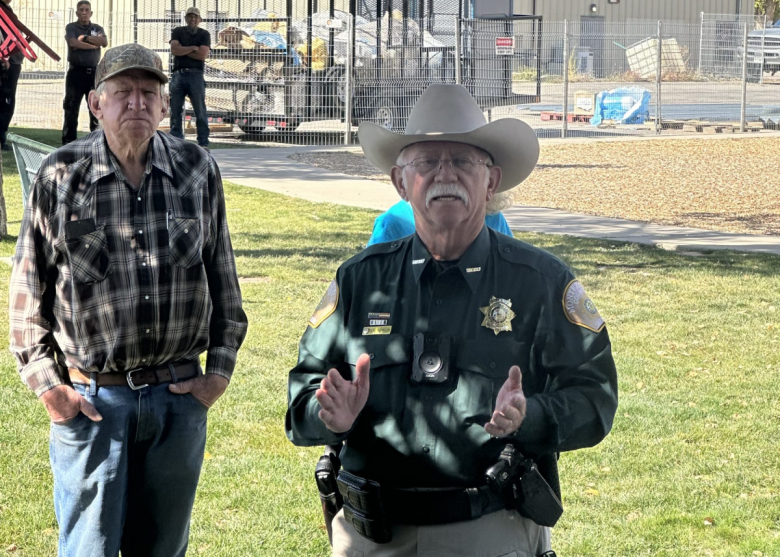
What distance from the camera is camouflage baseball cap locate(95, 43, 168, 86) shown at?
122 inches

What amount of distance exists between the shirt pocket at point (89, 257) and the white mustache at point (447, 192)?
98cm

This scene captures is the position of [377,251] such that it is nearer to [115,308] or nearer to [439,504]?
[439,504]

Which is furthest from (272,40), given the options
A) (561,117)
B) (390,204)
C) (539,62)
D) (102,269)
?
(102,269)

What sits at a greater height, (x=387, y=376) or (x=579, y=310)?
(x=579, y=310)

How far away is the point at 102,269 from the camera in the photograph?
3.06 metres

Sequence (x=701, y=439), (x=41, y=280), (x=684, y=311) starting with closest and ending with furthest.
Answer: (x=41, y=280) → (x=701, y=439) → (x=684, y=311)

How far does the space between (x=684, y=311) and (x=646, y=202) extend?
235 inches

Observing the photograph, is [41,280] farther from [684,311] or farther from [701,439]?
[684,311]

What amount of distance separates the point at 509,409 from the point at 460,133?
2.65ft

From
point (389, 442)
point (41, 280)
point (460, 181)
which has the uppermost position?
point (460, 181)

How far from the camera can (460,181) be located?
2762 mm

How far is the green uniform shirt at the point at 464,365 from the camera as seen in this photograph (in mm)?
Answer: 2607

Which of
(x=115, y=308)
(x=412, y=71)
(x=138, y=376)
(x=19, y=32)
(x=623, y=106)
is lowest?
(x=138, y=376)

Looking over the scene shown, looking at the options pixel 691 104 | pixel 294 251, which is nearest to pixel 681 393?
pixel 294 251
